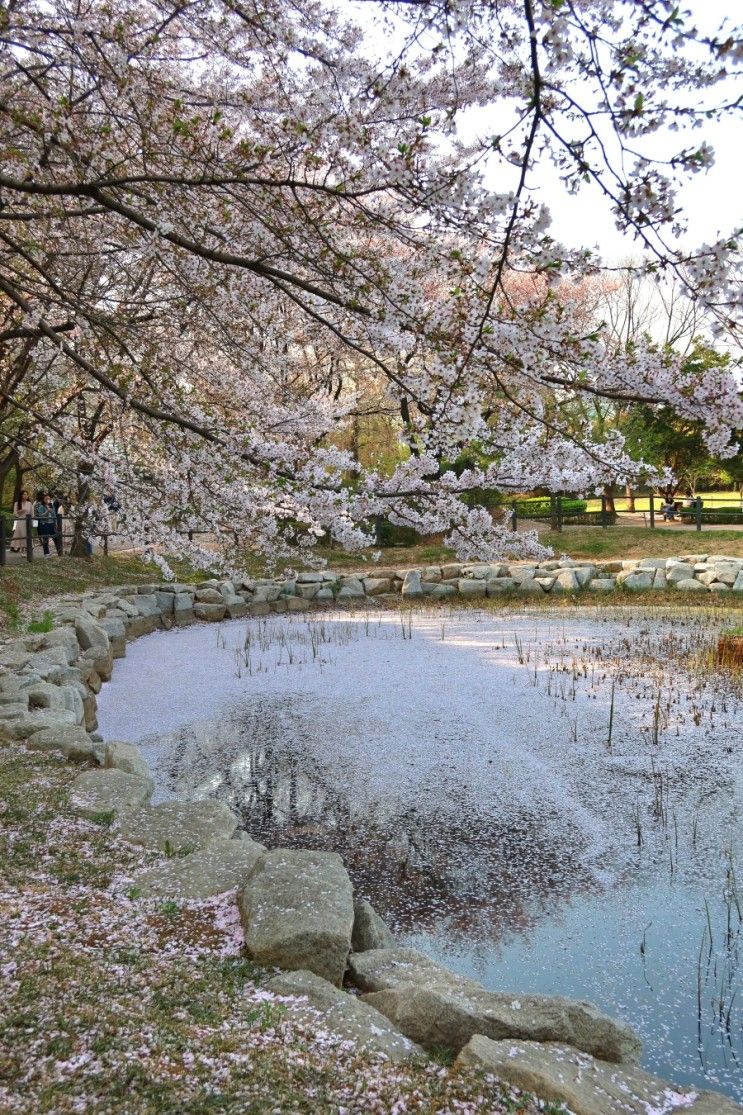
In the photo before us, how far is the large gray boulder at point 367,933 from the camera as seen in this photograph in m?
2.94

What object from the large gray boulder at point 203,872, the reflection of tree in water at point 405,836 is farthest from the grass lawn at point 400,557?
the large gray boulder at point 203,872

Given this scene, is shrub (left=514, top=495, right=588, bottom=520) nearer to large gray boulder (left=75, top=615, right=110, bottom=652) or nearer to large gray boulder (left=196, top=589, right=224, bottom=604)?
large gray boulder (left=196, top=589, right=224, bottom=604)

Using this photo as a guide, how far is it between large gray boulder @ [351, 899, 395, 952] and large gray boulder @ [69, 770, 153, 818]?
1241 millimetres

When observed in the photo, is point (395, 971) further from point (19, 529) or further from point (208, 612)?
point (19, 529)

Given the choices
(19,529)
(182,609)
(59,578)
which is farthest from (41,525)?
(182,609)

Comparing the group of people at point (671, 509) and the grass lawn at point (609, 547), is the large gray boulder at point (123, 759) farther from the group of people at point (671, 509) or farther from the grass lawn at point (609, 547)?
the group of people at point (671, 509)

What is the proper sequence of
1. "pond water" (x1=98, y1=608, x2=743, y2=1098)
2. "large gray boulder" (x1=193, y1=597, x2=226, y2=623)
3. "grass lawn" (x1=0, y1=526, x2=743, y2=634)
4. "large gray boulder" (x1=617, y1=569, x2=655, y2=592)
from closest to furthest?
"pond water" (x1=98, y1=608, x2=743, y2=1098), "large gray boulder" (x1=193, y1=597, x2=226, y2=623), "grass lawn" (x1=0, y1=526, x2=743, y2=634), "large gray boulder" (x1=617, y1=569, x2=655, y2=592)

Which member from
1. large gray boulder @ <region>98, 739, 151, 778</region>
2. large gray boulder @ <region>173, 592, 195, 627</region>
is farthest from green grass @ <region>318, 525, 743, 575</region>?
large gray boulder @ <region>98, 739, 151, 778</region>

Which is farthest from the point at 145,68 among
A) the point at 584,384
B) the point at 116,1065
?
the point at 116,1065

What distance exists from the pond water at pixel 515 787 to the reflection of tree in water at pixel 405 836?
14mm

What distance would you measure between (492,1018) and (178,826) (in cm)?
175

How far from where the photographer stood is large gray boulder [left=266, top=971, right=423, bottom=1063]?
2.13 meters

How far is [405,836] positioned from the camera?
14.0 ft

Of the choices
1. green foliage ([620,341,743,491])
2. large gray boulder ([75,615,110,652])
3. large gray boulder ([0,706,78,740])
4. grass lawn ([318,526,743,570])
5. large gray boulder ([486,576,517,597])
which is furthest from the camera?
green foliage ([620,341,743,491])
